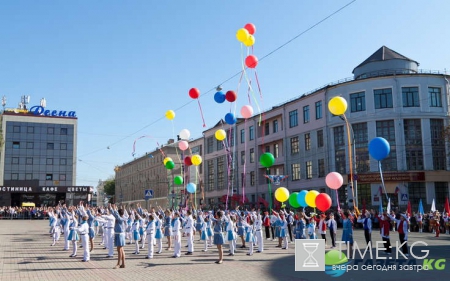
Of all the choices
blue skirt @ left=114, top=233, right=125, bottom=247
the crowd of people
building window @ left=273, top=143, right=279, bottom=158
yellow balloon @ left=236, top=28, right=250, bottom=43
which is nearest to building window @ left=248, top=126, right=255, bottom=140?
building window @ left=273, top=143, right=279, bottom=158

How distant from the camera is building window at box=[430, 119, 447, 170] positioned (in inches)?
1730

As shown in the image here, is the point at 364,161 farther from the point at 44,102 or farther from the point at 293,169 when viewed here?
the point at 44,102

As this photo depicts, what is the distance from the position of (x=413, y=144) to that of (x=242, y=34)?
2961cm

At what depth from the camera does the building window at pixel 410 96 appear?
1748 inches

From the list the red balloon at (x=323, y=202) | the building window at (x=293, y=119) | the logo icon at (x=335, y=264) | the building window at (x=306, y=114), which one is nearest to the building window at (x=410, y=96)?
the building window at (x=306, y=114)

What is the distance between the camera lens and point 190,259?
1806cm

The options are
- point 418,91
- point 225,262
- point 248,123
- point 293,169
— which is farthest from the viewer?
point 248,123

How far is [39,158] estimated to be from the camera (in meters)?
73.9

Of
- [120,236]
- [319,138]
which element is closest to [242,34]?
→ [120,236]

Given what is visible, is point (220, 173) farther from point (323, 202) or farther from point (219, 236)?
point (219, 236)

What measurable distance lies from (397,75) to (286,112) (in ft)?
47.8

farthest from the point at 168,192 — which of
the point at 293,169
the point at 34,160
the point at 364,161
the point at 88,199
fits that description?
the point at 364,161

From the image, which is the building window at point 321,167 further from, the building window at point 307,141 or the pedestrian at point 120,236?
the pedestrian at point 120,236

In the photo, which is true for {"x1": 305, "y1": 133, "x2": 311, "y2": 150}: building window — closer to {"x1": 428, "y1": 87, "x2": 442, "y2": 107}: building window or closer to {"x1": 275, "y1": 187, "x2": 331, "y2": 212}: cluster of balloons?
{"x1": 428, "y1": 87, "x2": 442, "y2": 107}: building window
